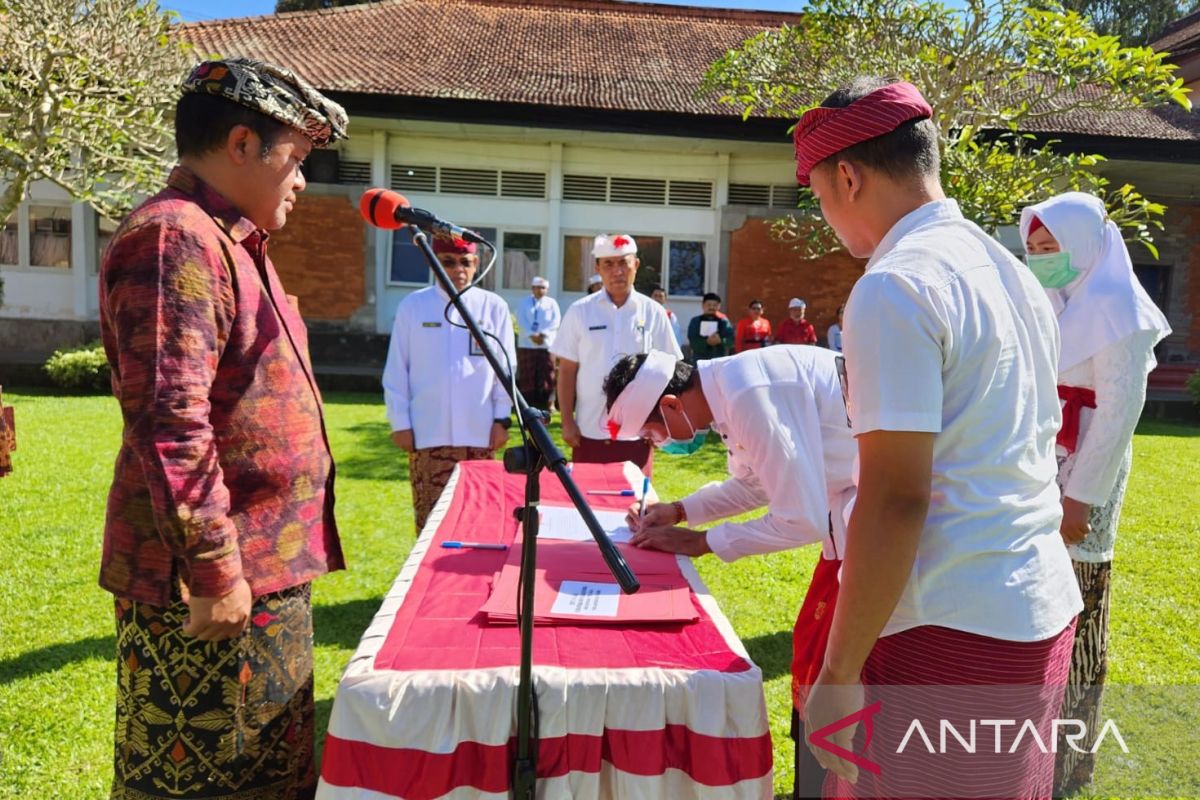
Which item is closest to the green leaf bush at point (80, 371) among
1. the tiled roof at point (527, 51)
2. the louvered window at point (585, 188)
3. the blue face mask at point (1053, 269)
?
the tiled roof at point (527, 51)

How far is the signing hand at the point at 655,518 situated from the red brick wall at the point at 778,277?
38.4 feet

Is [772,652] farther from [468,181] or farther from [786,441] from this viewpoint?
[468,181]

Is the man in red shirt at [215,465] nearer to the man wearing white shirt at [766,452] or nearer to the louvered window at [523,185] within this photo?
the man wearing white shirt at [766,452]

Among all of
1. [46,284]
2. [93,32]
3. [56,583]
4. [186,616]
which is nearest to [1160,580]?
[186,616]

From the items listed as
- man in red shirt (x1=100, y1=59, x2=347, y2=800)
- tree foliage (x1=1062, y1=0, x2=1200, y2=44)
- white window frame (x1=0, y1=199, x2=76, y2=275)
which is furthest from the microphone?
tree foliage (x1=1062, y1=0, x2=1200, y2=44)

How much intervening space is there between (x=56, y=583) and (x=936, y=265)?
15.7ft

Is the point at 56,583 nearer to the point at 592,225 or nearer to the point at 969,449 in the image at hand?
the point at 969,449

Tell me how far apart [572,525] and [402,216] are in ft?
4.04

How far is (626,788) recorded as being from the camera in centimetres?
156

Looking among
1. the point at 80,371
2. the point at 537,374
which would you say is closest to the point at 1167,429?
the point at 537,374

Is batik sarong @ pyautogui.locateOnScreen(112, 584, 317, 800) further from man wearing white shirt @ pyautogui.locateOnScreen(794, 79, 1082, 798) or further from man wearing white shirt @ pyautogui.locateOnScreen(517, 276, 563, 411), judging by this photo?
man wearing white shirt @ pyautogui.locateOnScreen(517, 276, 563, 411)

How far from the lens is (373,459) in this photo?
782 centimetres

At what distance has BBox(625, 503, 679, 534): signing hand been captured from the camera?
8.50 feet

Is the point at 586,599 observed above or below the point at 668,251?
below
